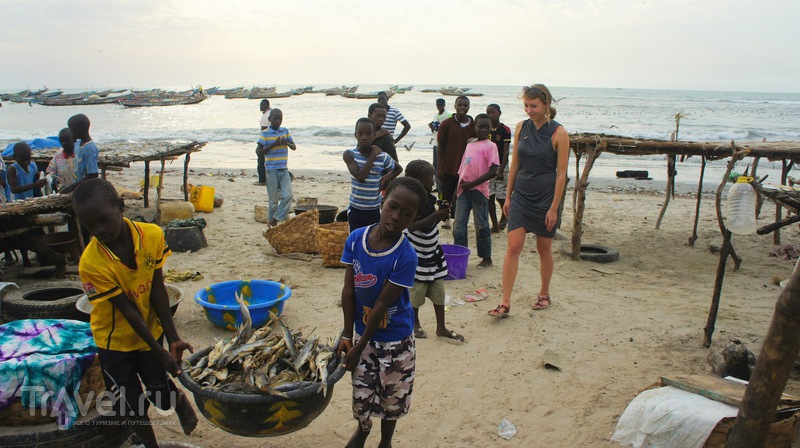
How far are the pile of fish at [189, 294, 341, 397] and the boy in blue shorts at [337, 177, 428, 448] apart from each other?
155 mm

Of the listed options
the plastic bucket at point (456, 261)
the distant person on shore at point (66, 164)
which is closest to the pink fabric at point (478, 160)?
the plastic bucket at point (456, 261)

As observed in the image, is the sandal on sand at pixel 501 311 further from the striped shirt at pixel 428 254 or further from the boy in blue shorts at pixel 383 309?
the boy in blue shorts at pixel 383 309

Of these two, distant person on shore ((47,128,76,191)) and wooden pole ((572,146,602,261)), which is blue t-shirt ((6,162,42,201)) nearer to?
distant person on shore ((47,128,76,191))

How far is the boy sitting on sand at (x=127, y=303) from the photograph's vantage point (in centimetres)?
228

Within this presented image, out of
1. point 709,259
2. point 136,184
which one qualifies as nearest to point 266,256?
point 709,259

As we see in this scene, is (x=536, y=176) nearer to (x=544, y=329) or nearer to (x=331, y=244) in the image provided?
(x=544, y=329)

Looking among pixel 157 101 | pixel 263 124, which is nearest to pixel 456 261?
pixel 263 124

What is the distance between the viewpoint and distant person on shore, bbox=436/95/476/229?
7.07m

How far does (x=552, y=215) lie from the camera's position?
14.8ft

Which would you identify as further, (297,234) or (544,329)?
(297,234)

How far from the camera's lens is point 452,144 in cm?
707

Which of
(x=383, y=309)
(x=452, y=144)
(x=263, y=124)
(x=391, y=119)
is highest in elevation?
(x=391, y=119)

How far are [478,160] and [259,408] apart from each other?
14.1ft

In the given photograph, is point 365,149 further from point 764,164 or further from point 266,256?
point 764,164
